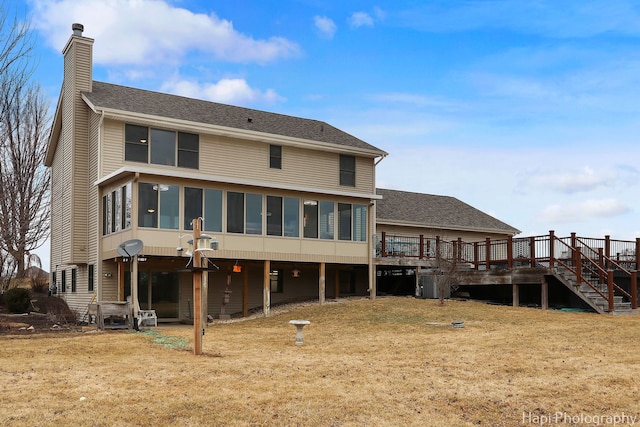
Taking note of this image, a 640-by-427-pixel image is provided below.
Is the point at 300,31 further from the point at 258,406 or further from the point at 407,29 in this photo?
the point at 258,406

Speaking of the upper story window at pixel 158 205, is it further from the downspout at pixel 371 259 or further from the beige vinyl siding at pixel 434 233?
the beige vinyl siding at pixel 434 233

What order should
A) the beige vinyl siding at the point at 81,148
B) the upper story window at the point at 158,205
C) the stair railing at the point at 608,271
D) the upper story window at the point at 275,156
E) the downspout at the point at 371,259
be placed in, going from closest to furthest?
1. the upper story window at the point at 158,205
2. the stair railing at the point at 608,271
3. the beige vinyl siding at the point at 81,148
4. the downspout at the point at 371,259
5. the upper story window at the point at 275,156

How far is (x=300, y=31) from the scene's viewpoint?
1650 cm

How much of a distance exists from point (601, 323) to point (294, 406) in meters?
12.4

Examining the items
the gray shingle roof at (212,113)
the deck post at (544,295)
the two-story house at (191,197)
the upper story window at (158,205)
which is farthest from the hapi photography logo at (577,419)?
the gray shingle roof at (212,113)

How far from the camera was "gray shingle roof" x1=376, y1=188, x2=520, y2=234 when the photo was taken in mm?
31828

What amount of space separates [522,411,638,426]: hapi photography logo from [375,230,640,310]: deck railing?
13294 millimetres

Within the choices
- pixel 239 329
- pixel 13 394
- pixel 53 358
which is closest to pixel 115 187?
pixel 239 329

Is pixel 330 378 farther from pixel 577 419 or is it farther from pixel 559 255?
pixel 559 255

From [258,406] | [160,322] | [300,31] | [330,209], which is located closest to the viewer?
[258,406]

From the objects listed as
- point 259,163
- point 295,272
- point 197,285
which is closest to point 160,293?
point 295,272

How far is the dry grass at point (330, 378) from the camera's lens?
8.45m

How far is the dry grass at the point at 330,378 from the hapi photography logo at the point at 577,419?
0.17 ft

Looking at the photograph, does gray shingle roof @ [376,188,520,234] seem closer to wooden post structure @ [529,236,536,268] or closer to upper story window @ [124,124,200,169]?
wooden post structure @ [529,236,536,268]
